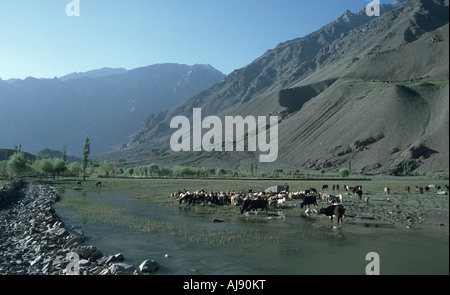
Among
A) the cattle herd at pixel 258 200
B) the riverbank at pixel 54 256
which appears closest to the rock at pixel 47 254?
the riverbank at pixel 54 256

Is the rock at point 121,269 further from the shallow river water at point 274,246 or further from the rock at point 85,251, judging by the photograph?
the rock at point 85,251

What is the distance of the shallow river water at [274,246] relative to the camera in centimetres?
878

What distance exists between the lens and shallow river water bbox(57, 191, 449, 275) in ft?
28.8

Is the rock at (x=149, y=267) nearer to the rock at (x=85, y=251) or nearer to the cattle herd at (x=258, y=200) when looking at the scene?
the rock at (x=85, y=251)

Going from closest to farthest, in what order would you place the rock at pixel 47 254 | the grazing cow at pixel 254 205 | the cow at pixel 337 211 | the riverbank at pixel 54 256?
the riverbank at pixel 54 256 < the rock at pixel 47 254 < the cow at pixel 337 211 < the grazing cow at pixel 254 205

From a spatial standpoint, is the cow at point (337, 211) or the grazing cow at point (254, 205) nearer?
the cow at point (337, 211)

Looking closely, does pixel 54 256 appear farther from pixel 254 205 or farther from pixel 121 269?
pixel 254 205

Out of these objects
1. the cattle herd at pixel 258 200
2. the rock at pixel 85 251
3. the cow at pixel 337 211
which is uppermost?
the cow at pixel 337 211

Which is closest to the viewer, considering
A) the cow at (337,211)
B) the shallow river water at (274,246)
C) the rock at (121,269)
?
the shallow river water at (274,246)

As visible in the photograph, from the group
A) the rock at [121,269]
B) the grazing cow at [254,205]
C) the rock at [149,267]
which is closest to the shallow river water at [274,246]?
the rock at [149,267]

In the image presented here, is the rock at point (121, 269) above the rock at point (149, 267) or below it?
above

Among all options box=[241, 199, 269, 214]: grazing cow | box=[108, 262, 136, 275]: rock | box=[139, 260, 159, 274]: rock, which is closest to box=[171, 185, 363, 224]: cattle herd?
box=[241, 199, 269, 214]: grazing cow
